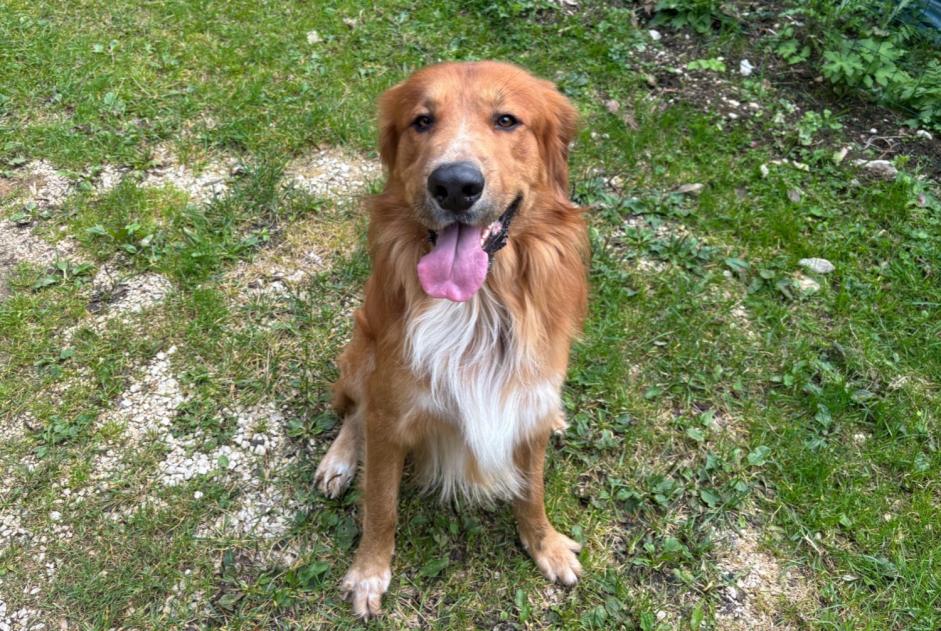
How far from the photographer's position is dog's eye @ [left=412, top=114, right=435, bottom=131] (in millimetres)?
2564

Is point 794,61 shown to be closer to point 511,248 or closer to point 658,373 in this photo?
point 658,373

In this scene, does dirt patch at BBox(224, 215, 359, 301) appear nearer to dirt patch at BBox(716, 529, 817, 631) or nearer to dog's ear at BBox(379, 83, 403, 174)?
dog's ear at BBox(379, 83, 403, 174)

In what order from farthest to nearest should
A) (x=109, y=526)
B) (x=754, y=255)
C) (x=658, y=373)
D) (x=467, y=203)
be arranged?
(x=754, y=255), (x=658, y=373), (x=109, y=526), (x=467, y=203)

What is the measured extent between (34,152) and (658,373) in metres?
4.46

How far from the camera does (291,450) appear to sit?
345cm

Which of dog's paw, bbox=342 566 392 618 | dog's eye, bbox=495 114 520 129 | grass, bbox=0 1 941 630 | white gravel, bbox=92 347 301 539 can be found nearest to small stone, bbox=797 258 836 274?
grass, bbox=0 1 941 630

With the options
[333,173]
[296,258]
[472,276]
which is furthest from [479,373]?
[333,173]

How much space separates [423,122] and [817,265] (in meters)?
3.00

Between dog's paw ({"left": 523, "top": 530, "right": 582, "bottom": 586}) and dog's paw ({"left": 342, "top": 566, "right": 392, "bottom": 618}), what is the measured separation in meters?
0.68

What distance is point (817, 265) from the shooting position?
4.34 metres

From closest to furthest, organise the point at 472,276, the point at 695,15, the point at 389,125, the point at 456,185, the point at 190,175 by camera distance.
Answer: the point at 456,185 → the point at 472,276 → the point at 389,125 → the point at 190,175 → the point at 695,15

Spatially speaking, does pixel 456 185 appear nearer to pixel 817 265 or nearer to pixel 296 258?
pixel 296 258

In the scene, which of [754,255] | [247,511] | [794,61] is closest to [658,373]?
[754,255]

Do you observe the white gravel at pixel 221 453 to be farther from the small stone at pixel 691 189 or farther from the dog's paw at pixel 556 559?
the small stone at pixel 691 189
